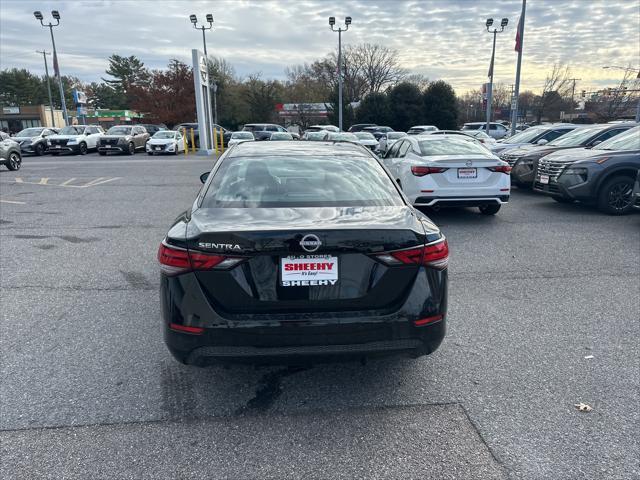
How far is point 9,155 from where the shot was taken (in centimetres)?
1780

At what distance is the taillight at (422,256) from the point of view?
260 centimetres

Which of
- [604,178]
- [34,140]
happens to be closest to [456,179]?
[604,178]

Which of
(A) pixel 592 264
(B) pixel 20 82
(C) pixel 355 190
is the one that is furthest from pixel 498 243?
(B) pixel 20 82

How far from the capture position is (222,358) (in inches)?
103

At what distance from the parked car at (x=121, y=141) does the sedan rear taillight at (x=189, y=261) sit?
89.6 ft

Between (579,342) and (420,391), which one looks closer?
(420,391)

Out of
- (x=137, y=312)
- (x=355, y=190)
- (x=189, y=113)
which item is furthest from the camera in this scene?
(x=189, y=113)

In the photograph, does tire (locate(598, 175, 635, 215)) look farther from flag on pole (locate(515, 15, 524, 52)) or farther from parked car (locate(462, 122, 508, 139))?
parked car (locate(462, 122, 508, 139))

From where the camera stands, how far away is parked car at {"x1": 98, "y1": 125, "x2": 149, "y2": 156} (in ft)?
88.2

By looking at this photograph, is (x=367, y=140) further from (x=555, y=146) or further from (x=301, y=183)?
(x=301, y=183)

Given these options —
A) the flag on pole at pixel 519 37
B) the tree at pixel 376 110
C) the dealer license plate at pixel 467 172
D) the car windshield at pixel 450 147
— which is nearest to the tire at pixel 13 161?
the car windshield at pixel 450 147

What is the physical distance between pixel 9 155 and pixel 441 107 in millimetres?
37014

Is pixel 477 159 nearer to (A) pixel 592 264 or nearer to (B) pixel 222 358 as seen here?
(A) pixel 592 264

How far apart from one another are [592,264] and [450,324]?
116 inches
